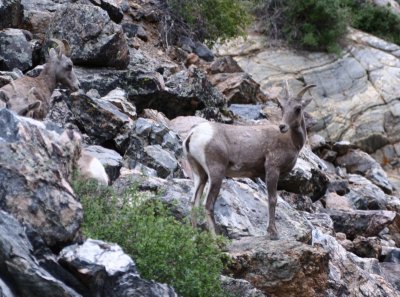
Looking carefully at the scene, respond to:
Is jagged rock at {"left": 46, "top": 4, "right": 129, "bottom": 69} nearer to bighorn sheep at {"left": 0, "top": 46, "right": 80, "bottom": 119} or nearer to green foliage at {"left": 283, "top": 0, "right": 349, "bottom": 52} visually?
bighorn sheep at {"left": 0, "top": 46, "right": 80, "bottom": 119}

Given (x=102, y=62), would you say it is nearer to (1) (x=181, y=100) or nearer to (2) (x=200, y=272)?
(1) (x=181, y=100)

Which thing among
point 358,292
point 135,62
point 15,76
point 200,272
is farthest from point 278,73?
point 200,272

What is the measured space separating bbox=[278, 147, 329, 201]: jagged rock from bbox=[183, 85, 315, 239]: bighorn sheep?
2.65 metres

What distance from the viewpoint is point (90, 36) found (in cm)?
1588

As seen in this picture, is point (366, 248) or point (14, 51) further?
point (14, 51)

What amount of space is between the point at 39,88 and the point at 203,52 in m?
9.94

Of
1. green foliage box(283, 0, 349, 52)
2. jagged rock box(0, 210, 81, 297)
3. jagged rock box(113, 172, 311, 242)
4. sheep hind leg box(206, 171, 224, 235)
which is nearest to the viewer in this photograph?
jagged rock box(0, 210, 81, 297)

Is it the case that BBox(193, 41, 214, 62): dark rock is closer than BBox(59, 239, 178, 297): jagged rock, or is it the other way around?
BBox(59, 239, 178, 297): jagged rock

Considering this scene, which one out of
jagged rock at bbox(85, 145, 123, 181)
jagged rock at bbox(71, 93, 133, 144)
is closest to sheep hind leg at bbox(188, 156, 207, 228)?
jagged rock at bbox(85, 145, 123, 181)

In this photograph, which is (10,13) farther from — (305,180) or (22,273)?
(22,273)

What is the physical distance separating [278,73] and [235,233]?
1567 cm

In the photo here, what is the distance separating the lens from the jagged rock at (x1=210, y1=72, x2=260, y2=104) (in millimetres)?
Result: 19344

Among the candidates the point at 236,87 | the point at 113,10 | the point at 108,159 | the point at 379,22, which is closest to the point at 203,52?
the point at 236,87

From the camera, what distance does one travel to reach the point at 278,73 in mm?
25625
